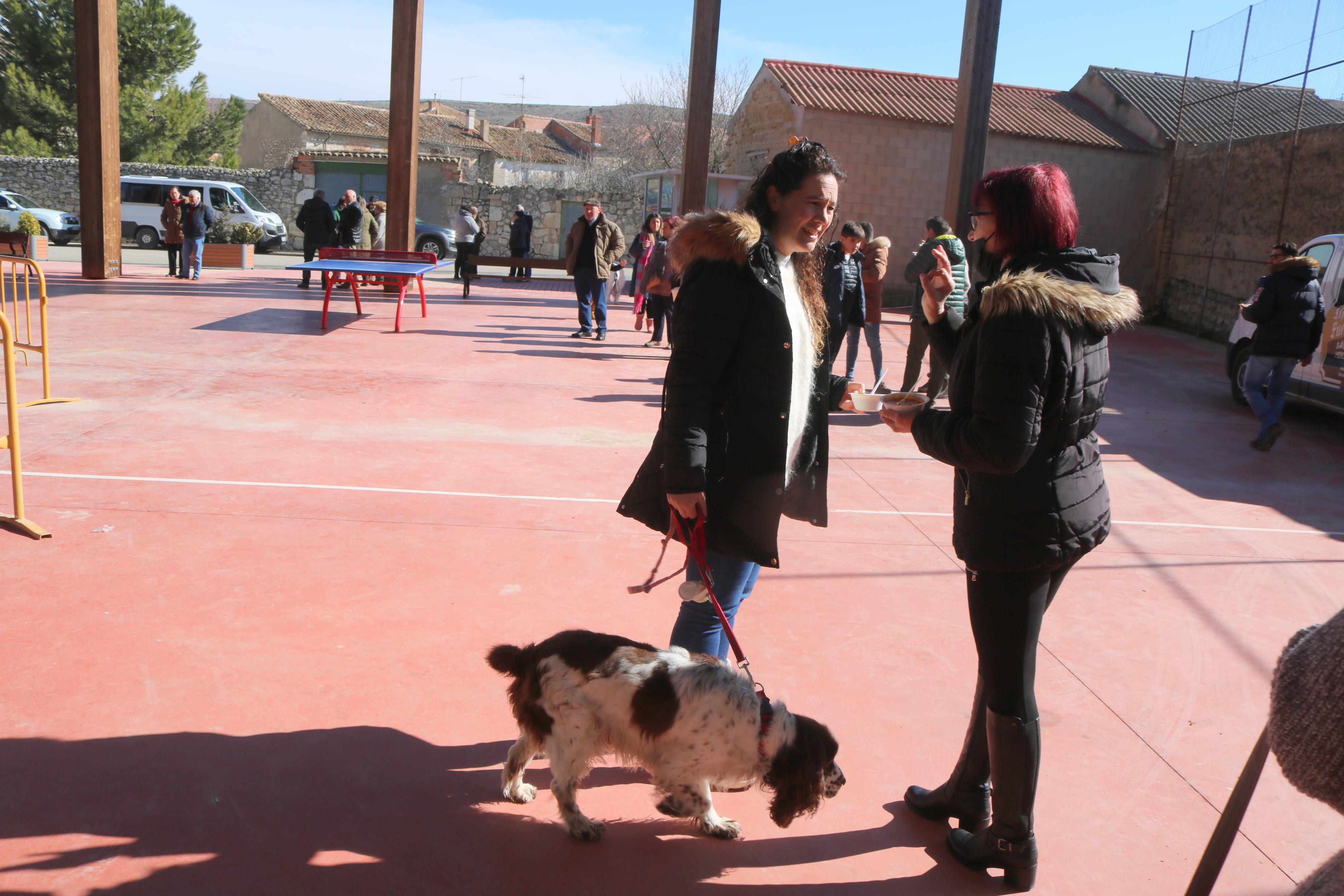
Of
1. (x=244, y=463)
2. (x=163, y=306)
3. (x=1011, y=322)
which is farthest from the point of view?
(x=163, y=306)

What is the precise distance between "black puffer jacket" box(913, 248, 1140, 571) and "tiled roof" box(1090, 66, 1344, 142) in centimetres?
1785

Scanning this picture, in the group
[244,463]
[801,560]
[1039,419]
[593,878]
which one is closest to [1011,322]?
[1039,419]

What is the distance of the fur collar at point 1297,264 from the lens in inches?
334

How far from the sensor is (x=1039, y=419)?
86.4 inches

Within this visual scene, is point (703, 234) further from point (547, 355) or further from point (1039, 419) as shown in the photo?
point (547, 355)

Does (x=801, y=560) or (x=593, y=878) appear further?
(x=801, y=560)

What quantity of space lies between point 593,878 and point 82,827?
1.34 metres

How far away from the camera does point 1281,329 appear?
27.7 ft

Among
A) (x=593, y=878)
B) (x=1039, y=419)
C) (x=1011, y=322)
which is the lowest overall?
(x=593, y=878)

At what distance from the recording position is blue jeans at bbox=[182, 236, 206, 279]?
55.6 ft

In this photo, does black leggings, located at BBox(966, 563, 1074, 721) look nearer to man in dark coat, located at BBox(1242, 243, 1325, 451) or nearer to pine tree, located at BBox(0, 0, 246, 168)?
man in dark coat, located at BBox(1242, 243, 1325, 451)

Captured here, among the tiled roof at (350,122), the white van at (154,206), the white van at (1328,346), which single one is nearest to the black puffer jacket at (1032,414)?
the white van at (1328,346)

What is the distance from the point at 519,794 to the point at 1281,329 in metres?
8.30

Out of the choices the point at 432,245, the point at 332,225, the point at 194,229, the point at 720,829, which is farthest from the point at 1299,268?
the point at 432,245
